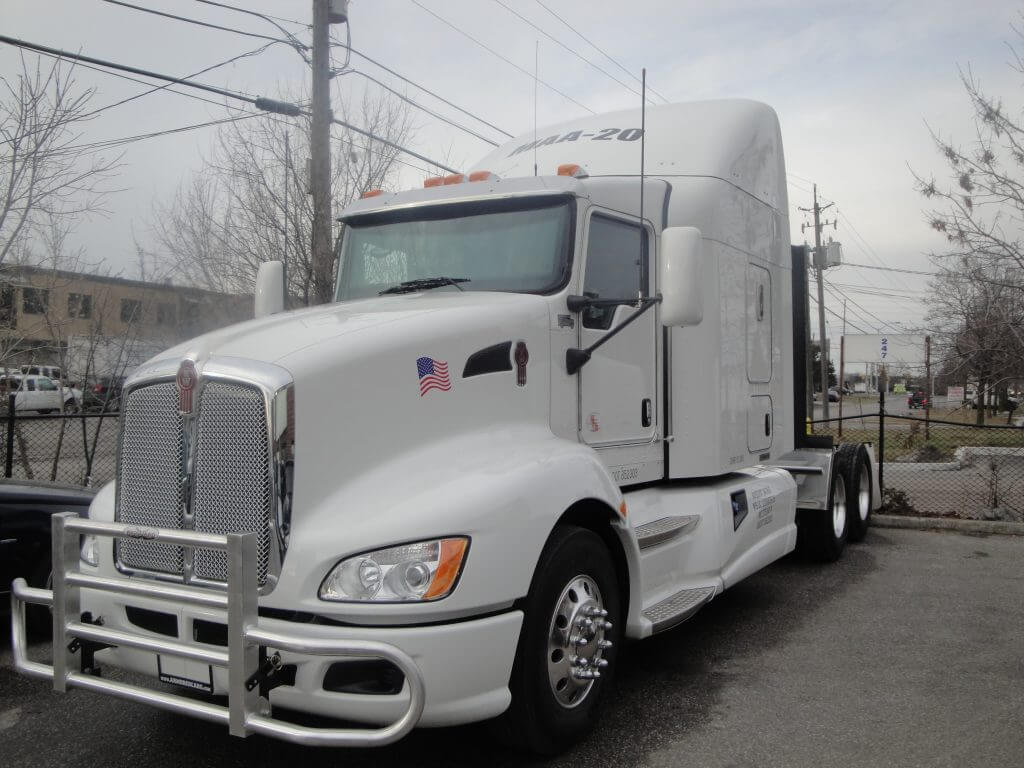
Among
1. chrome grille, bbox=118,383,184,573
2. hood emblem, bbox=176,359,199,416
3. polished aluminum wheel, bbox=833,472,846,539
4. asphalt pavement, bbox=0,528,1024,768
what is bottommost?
asphalt pavement, bbox=0,528,1024,768

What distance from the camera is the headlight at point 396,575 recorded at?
3.36 m

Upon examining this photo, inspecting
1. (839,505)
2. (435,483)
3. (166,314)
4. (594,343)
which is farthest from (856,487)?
(166,314)

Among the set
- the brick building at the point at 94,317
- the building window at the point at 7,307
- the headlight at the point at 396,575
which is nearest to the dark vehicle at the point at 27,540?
the headlight at the point at 396,575

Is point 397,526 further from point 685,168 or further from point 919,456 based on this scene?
point 919,456

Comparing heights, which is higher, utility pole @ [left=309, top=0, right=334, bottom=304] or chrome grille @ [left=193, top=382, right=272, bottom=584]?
utility pole @ [left=309, top=0, right=334, bottom=304]

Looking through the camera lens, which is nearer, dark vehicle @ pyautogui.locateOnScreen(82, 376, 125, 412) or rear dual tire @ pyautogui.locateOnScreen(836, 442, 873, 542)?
rear dual tire @ pyautogui.locateOnScreen(836, 442, 873, 542)

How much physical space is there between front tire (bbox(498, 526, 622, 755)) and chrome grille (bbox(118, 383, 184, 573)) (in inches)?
60.3

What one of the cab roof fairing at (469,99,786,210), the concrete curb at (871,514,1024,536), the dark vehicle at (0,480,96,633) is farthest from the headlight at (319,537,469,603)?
the concrete curb at (871,514,1024,536)

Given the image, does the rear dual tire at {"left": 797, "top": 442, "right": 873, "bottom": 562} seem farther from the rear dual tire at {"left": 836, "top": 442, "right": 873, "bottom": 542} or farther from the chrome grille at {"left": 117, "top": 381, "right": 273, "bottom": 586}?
the chrome grille at {"left": 117, "top": 381, "right": 273, "bottom": 586}

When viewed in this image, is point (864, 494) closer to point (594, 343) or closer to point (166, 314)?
point (594, 343)

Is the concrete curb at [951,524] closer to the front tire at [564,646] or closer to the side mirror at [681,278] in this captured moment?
the side mirror at [681,278]

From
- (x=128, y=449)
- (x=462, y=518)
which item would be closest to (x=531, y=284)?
(x=462, y=518)

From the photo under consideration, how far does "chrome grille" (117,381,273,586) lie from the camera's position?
3.58 meters

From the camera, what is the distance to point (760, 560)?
6.43 m
